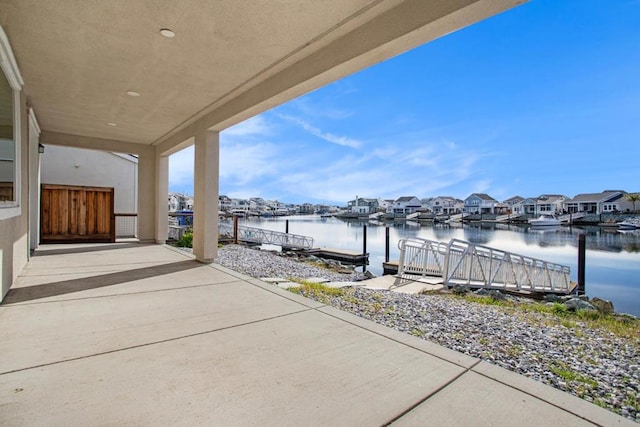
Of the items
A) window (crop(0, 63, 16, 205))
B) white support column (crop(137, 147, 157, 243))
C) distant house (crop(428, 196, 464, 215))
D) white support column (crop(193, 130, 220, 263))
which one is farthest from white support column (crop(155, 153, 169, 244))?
distant house (crop(428, 196, 464, 215))

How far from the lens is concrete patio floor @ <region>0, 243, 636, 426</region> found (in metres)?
1.70

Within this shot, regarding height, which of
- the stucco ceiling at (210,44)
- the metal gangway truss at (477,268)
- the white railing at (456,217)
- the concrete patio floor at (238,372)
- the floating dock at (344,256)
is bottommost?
the floating dock at (344,256)

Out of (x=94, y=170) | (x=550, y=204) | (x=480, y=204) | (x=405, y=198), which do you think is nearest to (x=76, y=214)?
(x=94, y=170)

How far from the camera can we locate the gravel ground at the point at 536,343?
7.16 ft

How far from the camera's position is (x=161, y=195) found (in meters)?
9.60

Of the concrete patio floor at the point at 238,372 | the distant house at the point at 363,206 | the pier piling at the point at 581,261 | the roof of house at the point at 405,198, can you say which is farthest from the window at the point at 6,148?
the distant house at the point at 363,206

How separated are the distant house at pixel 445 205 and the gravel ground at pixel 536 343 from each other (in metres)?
66.5

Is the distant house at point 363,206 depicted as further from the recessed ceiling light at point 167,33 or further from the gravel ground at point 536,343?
the recessed ceiling light at point 167,33

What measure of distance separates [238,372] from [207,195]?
16.5ft

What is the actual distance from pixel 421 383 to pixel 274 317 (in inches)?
67.1

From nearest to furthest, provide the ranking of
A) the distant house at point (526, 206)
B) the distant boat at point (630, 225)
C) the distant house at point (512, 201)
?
the distant boat at point (630, 225) < the distant house at point (526, 206) < the distant house at point (512, 201)

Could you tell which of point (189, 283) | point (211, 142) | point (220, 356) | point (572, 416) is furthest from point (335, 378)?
point (211, 142)

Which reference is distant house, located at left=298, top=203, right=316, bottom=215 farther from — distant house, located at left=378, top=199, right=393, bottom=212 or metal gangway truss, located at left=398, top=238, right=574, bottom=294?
metal gangway truss, located at left=398, top=238, right=574, bottom=294

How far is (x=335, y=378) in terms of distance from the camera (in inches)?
81.9
